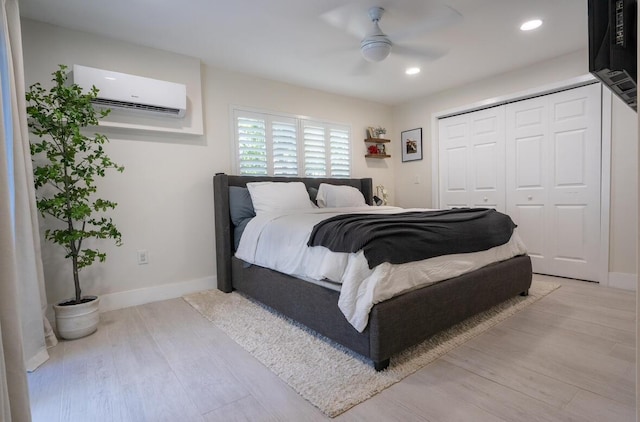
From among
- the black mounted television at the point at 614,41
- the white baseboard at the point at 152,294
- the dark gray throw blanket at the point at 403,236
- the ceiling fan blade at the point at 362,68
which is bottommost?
the white baseboard at the point at 152,294

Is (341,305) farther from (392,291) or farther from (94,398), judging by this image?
(94,398)

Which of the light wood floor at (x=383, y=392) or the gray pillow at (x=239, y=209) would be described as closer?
the light wood floor at (x=383, y=392)

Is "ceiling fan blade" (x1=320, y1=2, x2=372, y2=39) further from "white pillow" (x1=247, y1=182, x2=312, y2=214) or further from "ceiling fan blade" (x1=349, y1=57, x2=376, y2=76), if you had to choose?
"white pillow" (x1=247, y1=182, x2=312, y2=214)

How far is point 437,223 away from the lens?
2.11m

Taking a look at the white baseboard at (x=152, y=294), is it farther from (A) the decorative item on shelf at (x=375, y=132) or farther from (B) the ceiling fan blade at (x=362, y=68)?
(A) the decorative item on shelf at (x=375, y=132)

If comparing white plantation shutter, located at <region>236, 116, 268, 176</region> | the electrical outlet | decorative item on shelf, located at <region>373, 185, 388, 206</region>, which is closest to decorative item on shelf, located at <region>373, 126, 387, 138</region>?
decorative item on shelf, located at <region>373, 185, 388, 206</region>

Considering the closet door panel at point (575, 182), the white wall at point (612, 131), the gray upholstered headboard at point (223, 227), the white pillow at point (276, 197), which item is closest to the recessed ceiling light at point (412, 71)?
the white wall at point (612, 131)

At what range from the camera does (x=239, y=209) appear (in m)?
3.10

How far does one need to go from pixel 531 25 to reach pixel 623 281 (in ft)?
8.26

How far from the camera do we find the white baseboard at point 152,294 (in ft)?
8.84

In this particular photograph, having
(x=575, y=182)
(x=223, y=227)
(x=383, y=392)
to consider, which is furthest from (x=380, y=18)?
(x=575, y=182)

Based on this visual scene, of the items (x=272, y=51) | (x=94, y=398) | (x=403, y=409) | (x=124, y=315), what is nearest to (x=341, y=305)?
(x=403, y=409)

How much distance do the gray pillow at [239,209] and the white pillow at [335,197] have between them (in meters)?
0.86

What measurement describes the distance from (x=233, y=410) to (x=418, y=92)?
168 inches
